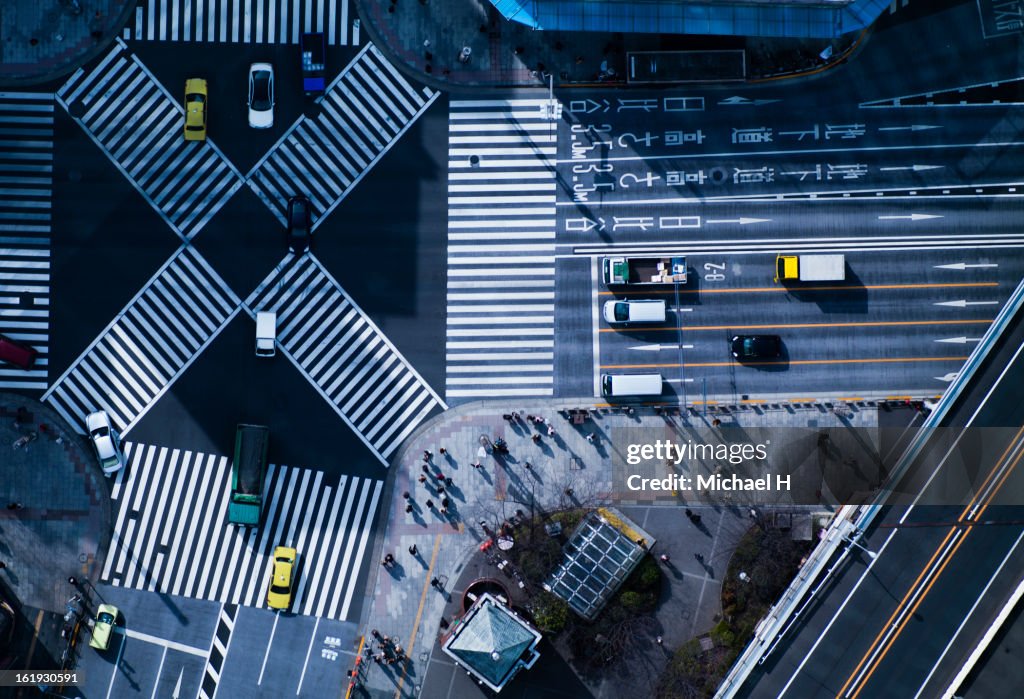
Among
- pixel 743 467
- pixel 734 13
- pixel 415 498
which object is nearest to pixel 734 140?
pixel 734 13

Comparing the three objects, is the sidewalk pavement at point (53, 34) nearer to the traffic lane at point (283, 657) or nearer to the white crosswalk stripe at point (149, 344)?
the white crosswalk stripe at point (149, 344)

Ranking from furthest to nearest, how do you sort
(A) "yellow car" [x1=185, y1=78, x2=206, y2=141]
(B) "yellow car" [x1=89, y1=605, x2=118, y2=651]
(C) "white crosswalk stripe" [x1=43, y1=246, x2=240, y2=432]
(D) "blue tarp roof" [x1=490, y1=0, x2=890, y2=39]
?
(C) "white crosswalk stripe" [x1=43, y1=246, x2=240, y2=432] < (A) "yellow car" [x1=185, y1=78, x2=206, y2=141] < (B) "yellow car" [x1=89, y1=605, x2=118, y2=651] < (D) "blue tarp roof" [x1=490, y1=0, x2=890, y2=39]

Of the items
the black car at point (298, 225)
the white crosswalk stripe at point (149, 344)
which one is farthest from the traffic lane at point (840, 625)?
the white crosswalk stripe at point (149, 344)

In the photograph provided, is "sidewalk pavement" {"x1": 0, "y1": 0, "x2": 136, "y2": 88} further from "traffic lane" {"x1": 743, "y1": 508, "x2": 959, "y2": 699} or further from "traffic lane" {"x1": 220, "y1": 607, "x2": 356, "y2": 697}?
"traffic lane" {"x1": 743, "y1": 508, "x2": 959, "y2": 699}

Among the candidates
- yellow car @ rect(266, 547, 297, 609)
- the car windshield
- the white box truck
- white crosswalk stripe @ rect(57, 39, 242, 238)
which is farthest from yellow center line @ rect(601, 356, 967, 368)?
white crosswalk stripe @ rect(57, 39, 242, 238)

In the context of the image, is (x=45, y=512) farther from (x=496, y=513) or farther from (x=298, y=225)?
(x=496, y=513)

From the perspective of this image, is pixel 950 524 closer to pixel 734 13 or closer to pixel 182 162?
pixel 734 13
